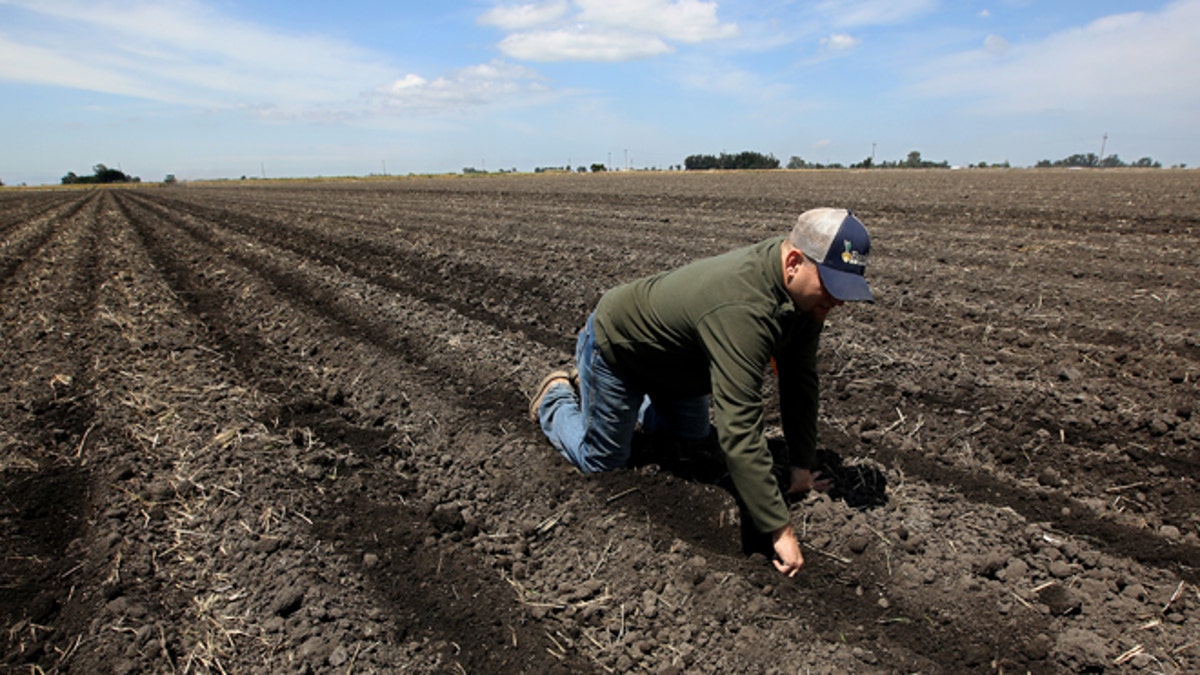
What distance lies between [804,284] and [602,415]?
4.52 ft

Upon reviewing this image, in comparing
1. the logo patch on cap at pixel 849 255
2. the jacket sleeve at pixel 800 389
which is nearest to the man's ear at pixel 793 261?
the logo patch on cap at pixel 849 255

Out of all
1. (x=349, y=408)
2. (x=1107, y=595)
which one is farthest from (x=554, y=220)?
(x=1107, y=595)

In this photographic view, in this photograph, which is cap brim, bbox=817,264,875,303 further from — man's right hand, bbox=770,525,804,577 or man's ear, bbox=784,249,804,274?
man's right hand, bbox=770,525,804,577

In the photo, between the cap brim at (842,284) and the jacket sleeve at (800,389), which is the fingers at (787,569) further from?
the cap brim at (842,284)

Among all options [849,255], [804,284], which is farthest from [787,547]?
[849,255]

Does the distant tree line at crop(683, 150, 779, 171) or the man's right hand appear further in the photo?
the distant tree line at crop(683, 150, 779, 171)

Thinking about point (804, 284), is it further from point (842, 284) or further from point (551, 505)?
point (551, 505)

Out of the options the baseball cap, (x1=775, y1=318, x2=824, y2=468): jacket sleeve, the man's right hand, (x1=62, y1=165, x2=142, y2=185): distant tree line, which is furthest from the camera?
(x1=62, y1=165, x2=142, y2=185): distant tree line

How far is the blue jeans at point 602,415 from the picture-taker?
3.45 metres

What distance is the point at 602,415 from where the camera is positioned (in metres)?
3.50

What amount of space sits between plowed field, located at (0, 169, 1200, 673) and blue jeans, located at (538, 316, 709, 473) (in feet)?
0.40

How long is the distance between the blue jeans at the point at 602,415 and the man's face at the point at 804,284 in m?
1.12

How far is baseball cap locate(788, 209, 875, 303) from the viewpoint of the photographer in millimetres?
2414

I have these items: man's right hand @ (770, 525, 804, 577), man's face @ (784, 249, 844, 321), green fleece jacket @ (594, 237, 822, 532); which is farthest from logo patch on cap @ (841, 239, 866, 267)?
man's right hand @ (770, 525, 804, 577)
